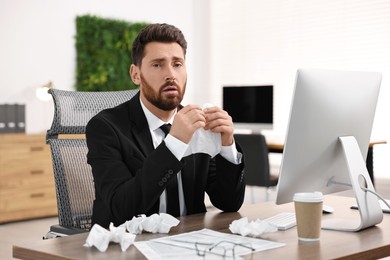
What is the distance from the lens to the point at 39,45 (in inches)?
251

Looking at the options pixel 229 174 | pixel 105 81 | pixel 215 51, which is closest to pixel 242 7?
pixel 215 51

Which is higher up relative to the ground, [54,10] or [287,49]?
[54,10]

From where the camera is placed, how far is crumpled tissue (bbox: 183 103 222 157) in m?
1.98

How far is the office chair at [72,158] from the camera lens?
231 centimetres

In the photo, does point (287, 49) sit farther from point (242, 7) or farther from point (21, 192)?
point (21, 192)

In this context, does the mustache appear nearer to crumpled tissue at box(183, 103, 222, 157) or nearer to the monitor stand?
crumpled tissue at box(183, 103, 222, 157)

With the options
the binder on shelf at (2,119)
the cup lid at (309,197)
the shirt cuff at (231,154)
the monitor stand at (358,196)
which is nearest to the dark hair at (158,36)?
the shirt cuff at (231,154)

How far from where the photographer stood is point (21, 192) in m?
5.78

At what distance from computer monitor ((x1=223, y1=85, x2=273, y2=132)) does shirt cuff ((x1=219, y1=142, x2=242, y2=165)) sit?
13.5 feet

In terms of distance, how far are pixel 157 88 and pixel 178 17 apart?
18.0ft

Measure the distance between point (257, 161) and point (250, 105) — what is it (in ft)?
3.47

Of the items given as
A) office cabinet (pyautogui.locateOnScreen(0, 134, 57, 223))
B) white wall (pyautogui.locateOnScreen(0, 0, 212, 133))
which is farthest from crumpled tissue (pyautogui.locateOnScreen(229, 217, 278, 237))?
white wall (pyautogui.locateOnScreen(0, 0, 212, 133))

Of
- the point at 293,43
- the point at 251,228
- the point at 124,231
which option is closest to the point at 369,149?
the point at 293,43

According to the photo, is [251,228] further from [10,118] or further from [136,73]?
[10,118]
